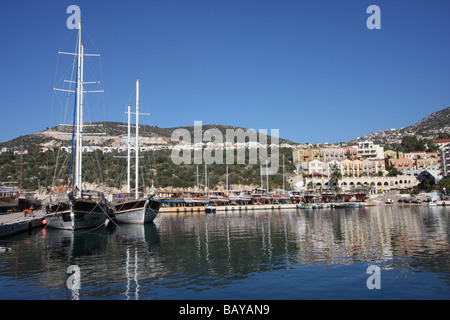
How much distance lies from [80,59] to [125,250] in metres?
25.0

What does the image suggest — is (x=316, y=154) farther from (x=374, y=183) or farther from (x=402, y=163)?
(x=402, y=163)

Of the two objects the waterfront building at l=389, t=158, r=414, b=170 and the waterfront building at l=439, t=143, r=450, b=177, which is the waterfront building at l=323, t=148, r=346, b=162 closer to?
the waterfront building at l=389, t=158, r=414, b=170

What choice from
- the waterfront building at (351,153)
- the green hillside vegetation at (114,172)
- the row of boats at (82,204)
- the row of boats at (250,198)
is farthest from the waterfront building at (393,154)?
the row of boats at (82,204)

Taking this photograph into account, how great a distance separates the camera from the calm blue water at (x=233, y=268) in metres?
12.7

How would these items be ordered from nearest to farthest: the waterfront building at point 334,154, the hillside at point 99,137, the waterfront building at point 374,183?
the waterfront building at point 374,183 → the waterfront building at point 334,154 → the hillside at point 99,137

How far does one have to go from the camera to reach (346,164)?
11175cm

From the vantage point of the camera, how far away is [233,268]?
1641cm

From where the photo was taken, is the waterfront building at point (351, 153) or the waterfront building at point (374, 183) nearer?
the waterfront building at point (374, 183)

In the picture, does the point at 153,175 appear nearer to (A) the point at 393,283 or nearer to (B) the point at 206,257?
(B) the point at 206,257

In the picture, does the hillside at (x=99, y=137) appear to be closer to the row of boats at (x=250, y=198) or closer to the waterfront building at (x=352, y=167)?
the row of boats at (x=250, y=198)

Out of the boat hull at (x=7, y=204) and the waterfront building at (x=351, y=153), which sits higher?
the waterfront building at (x=351, y=153)

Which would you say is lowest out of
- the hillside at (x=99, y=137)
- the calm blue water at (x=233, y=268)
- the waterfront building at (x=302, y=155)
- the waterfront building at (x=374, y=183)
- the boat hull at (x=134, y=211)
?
the calm blue water at (x=233, y=268)
